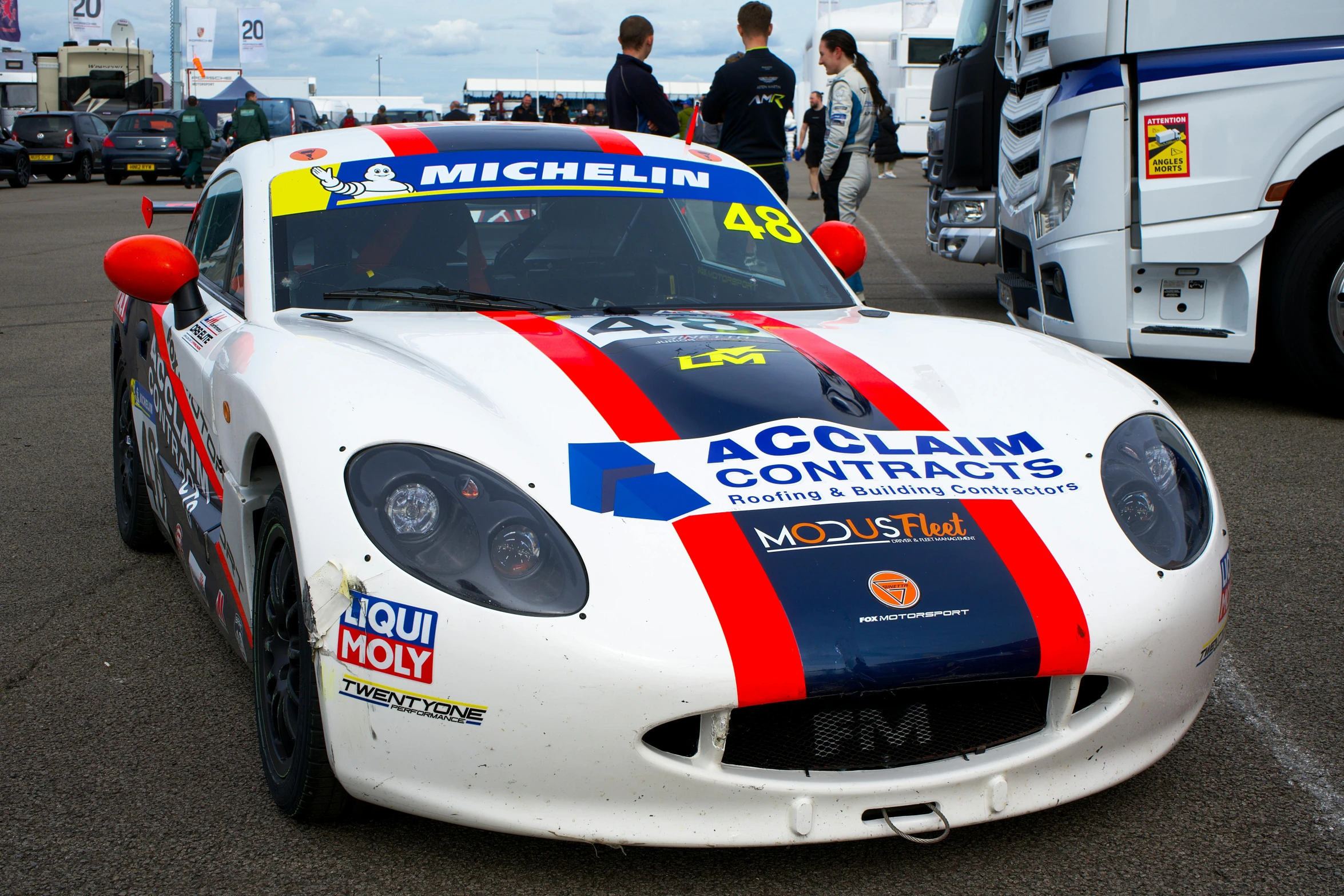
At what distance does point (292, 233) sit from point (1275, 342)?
4273 mm

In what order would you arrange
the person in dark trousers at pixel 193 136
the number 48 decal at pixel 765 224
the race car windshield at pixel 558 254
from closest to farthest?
the race car windshield at pixel 558 254, the number 48 decal at pixel 765 224, the person in dark trousers at pixel 193 136

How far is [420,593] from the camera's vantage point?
76.7 inches

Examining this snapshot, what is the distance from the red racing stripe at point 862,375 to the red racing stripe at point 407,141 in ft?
3.29

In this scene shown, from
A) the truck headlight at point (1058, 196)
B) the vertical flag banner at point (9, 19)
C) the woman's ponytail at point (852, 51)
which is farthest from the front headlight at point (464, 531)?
the vertical flag banner at point (9, 19)

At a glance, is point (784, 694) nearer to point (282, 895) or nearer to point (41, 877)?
point (282, 895)

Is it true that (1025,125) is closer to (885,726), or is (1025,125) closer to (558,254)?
(558,254)

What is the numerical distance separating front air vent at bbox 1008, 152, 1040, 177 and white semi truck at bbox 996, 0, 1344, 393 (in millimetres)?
425

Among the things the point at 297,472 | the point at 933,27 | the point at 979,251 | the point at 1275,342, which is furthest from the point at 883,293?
the point at 933,27

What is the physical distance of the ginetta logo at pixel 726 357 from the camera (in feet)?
8.60

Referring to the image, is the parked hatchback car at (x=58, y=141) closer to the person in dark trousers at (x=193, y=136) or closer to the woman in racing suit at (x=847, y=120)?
the person in dark trousers at (x=193, y=136)

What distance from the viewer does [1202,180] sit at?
524 cm

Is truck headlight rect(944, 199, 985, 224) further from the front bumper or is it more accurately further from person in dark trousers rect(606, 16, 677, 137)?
the front bumper

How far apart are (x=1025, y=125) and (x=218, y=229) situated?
4183mm

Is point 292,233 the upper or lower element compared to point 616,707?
upper
